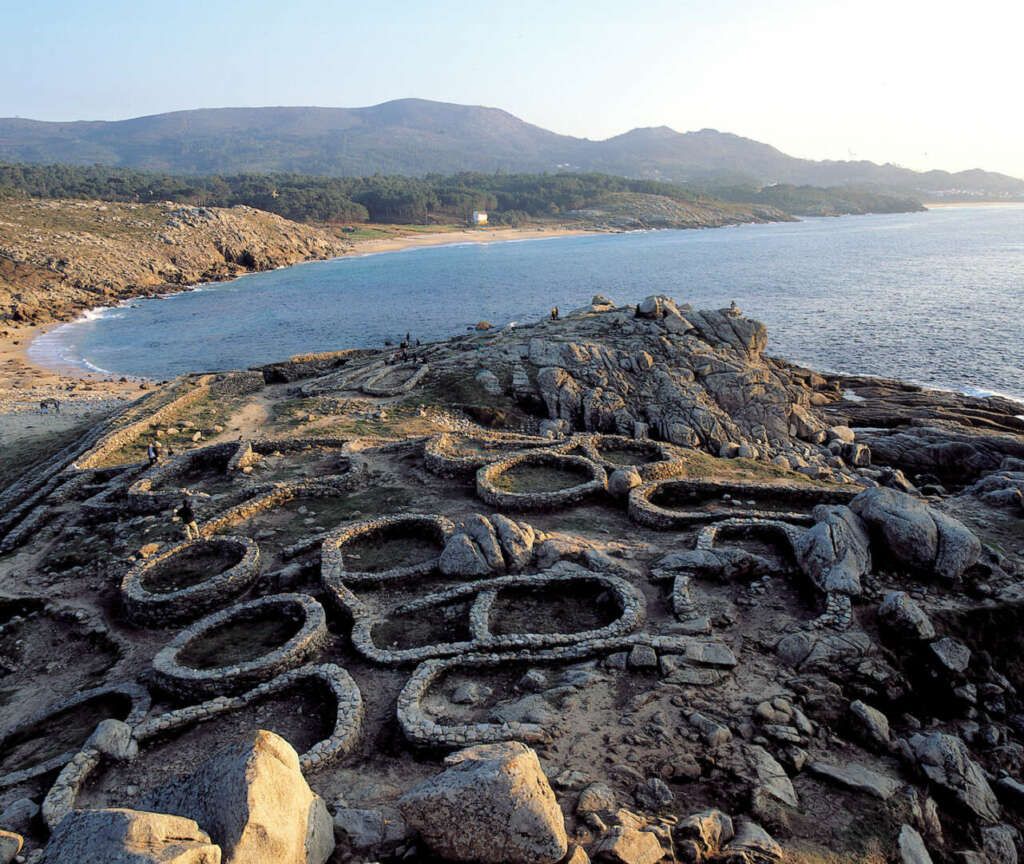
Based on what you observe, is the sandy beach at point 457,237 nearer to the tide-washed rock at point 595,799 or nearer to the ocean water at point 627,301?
the ocean water at point 627,301

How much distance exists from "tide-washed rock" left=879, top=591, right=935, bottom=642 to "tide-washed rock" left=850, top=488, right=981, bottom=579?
6.65 feet

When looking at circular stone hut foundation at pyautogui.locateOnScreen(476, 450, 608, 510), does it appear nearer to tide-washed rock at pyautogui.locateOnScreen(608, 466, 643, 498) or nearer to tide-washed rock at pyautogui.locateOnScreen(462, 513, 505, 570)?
tide-washed rock at pyautogui.locateOnScreen(608, 466, 643, 498)

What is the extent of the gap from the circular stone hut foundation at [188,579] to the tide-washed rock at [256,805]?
8.76 metres

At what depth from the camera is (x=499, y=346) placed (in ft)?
134

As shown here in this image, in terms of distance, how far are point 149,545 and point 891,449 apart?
34267mm

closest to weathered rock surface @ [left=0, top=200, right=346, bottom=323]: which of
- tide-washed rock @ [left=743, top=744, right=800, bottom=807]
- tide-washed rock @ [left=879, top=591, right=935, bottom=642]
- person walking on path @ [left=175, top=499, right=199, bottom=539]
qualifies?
person walking on path @ [left=175, top=499, right=199, bottom=539]

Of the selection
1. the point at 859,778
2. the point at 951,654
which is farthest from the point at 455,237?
the point at 859,778

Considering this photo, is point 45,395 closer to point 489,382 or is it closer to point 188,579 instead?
point 489,382

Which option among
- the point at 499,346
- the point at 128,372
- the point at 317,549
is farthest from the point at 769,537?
the point at 128,372

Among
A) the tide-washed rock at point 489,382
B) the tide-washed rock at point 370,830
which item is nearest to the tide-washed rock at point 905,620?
the tide-washed rock at point 370,830

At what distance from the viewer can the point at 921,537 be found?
15617mm

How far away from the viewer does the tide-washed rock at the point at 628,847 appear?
26.9 feet

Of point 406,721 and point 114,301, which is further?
point 114,301

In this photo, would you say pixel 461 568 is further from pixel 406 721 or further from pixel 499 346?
pixel 499 346
